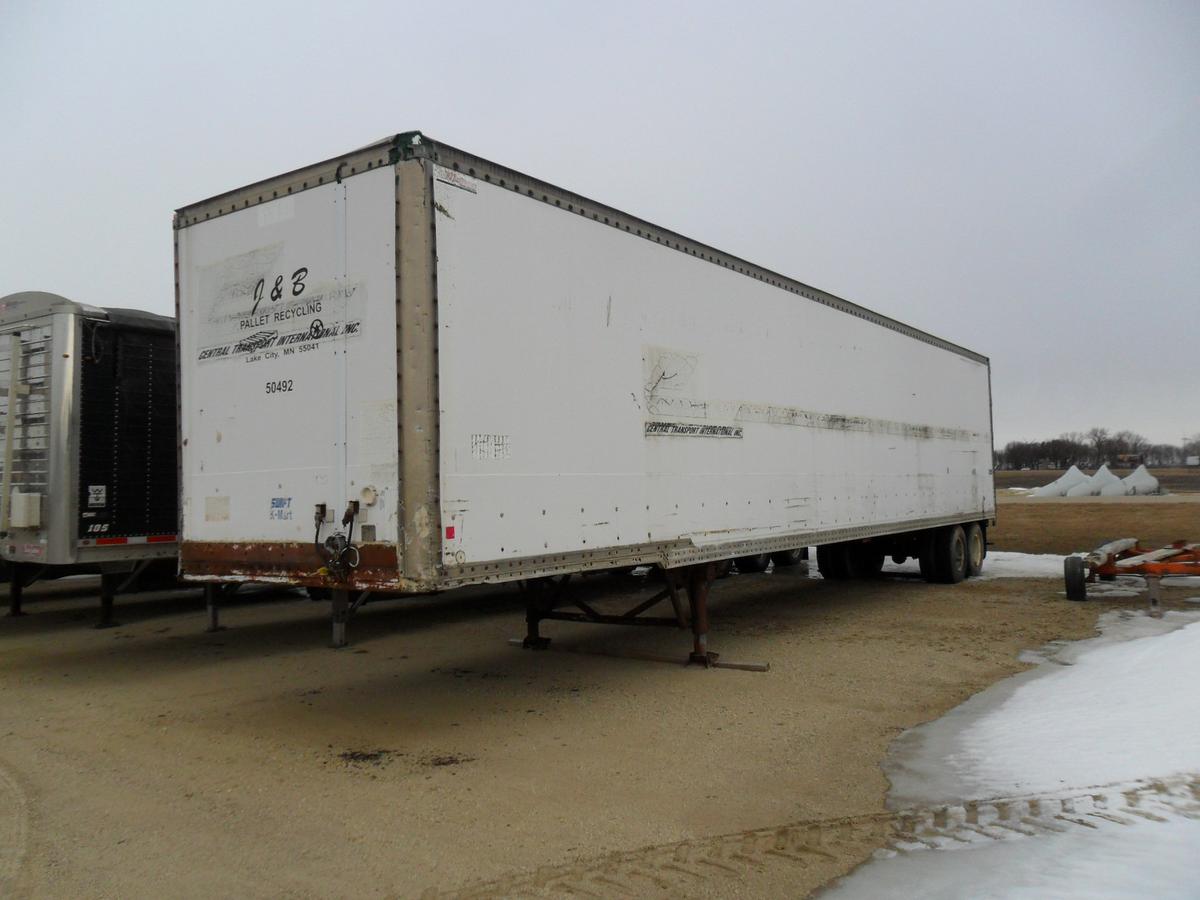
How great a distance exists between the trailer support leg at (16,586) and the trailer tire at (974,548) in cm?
1484

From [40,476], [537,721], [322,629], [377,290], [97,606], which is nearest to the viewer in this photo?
[377,290]

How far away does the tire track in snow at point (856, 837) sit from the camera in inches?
157

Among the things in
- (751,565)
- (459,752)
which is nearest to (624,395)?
(459,752)

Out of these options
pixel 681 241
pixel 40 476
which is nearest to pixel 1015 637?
pixel 681 241

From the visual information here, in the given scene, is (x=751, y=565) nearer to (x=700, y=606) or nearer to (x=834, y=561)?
(x=834, y=561)

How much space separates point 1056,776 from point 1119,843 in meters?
1.04

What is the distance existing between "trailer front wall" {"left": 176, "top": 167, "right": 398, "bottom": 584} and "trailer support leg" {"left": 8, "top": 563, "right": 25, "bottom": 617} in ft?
20.8

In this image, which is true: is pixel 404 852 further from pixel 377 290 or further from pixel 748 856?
pixel 377 290

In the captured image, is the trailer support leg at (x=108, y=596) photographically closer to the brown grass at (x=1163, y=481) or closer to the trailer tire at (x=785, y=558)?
the trailer tire at (x=785, y=558)

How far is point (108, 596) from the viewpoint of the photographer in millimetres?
11273

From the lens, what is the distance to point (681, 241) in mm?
8062

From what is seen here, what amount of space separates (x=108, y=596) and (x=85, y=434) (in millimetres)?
2693

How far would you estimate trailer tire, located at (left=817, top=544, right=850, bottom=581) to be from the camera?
1666cm

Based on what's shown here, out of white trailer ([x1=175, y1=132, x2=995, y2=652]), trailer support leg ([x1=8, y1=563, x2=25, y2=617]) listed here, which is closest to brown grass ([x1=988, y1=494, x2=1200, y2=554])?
white trailer ([x1=175, y1=132, x2=995, y2=652])
